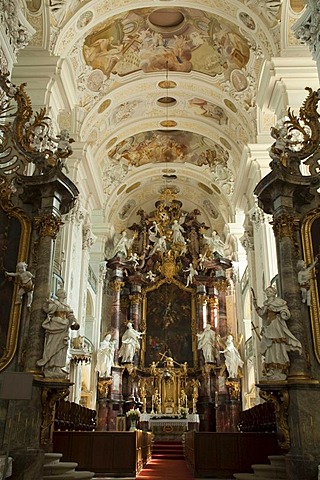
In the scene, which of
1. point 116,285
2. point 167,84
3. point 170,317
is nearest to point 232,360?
point 170,317

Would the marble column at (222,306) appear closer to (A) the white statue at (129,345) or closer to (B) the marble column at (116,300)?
(A) the white statue at (129,345)

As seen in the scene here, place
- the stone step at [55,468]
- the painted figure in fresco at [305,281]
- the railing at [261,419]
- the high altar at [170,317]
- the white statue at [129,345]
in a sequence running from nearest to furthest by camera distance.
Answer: the stone step at [55,468], the painted figure in fresco at [305,281], the railing at [261,419], the high altar at [170,317], the white statue at [129,345]

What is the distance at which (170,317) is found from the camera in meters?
24.3

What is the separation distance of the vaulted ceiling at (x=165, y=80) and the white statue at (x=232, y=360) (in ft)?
19.7

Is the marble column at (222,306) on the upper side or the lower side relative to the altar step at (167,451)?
upper

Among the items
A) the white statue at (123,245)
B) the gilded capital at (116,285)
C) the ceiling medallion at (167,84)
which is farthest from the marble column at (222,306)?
the ceiling medallion at (167,84)

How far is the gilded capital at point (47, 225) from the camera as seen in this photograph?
354 inches

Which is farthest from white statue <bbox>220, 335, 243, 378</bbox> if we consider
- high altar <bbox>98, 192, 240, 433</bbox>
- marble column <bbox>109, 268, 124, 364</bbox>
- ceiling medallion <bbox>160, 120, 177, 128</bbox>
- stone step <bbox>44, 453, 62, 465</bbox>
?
stone step <bbox>44, 453, 62, 465</bbox>

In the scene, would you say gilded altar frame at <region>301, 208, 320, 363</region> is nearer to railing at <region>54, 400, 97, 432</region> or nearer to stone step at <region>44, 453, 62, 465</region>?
stone step at <region>44, 453, 62, 465</region>

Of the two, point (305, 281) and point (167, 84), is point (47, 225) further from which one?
point (167, 84)

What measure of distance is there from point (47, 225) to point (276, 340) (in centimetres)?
428

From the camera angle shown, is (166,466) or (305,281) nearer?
(305,281)

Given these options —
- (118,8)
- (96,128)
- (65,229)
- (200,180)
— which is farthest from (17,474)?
(200,180)

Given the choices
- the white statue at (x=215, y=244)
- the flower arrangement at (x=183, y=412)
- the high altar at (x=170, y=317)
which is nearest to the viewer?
the flower arrangement at (x=183, y=412)
